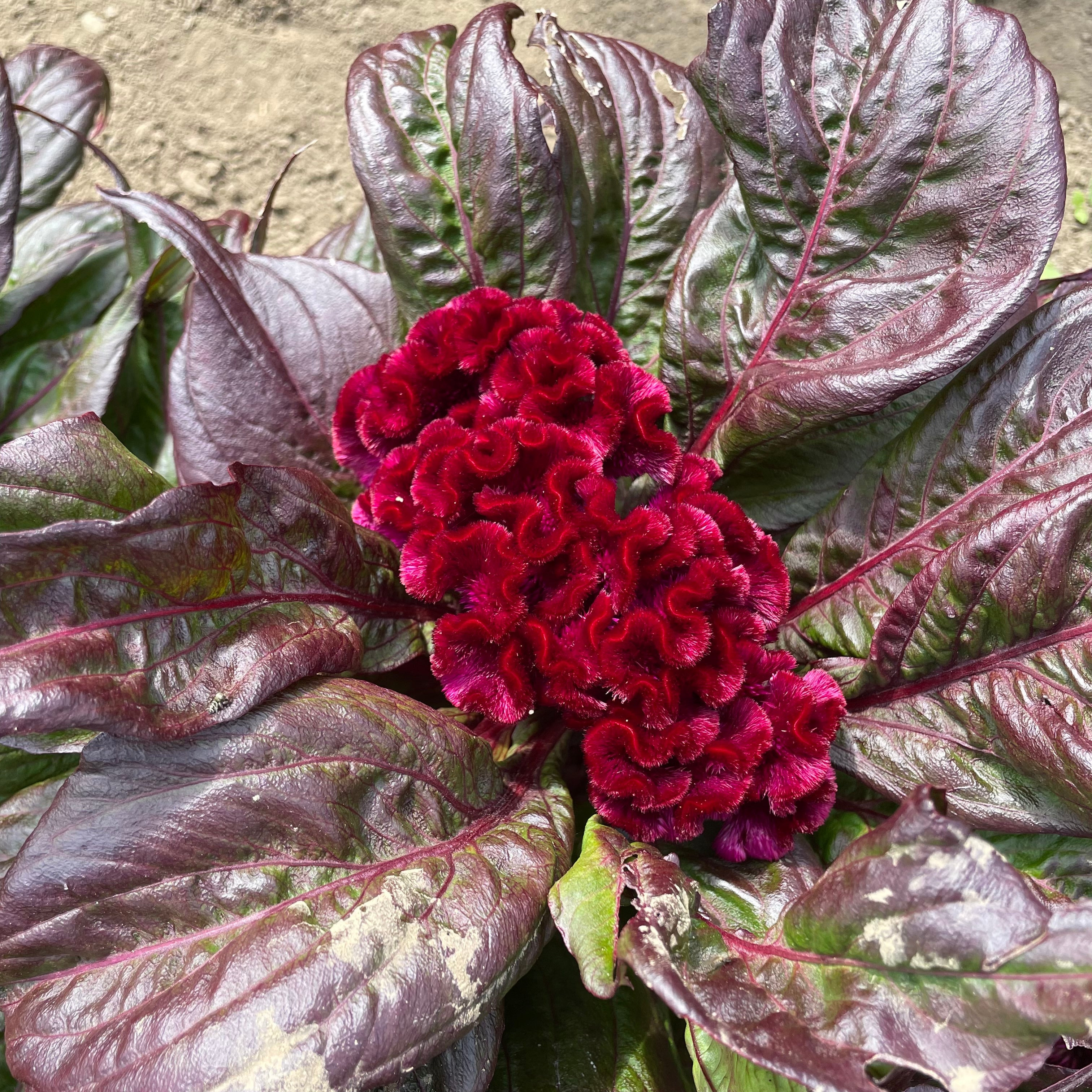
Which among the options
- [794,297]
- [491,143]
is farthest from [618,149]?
[794,297]

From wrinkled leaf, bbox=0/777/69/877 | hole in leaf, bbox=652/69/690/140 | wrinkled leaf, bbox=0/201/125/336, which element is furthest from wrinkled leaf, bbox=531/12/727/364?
wrinkled leaf, bbox=0/777/69/877

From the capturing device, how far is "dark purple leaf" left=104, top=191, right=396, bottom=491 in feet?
3.45

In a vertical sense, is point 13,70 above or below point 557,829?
above

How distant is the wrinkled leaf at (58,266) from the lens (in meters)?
1.39

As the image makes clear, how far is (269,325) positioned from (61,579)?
47 cm

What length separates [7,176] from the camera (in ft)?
3.67

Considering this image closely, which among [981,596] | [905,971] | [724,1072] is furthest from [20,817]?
[981,596]

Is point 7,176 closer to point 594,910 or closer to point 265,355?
point 265,355

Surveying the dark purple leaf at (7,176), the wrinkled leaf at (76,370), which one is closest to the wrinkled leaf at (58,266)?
the wrinkled leaf at (76,370)

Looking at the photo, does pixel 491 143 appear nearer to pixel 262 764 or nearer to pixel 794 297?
pixel 794 297

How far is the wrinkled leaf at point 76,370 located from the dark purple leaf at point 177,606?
507 millimetres

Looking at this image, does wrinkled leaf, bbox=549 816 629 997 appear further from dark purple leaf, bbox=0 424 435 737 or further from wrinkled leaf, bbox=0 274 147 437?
wrinkled leaf, bbox=0 274 147 437

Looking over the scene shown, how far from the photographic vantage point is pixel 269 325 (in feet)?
3.62

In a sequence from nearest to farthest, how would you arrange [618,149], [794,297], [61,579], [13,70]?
[61,579] → [794,297] → [618,149] → [13,70]
